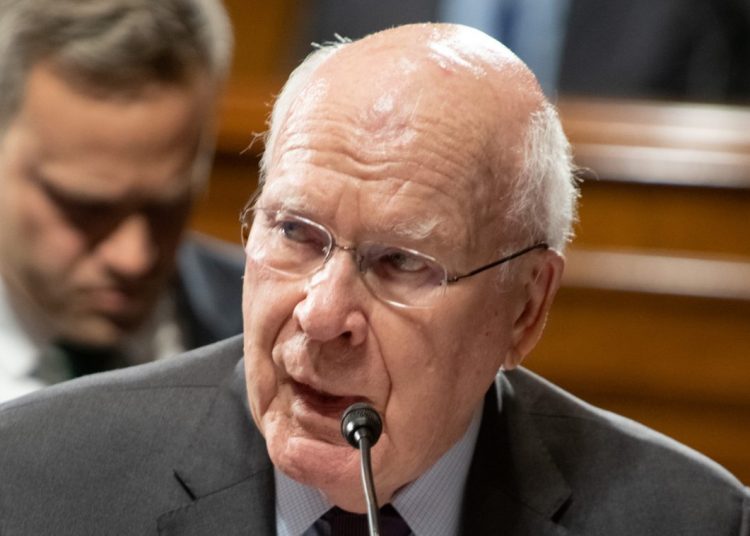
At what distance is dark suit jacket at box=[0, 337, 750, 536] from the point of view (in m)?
Result: 1.93

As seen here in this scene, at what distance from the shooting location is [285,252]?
1876 mm

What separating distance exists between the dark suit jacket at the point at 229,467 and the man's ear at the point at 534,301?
17 centimetres

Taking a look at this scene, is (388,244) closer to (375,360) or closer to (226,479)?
(375,360)

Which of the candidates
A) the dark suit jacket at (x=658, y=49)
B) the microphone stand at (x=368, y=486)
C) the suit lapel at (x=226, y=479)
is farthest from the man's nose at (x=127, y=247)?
the dark suit jacket at (x=658, y=49)

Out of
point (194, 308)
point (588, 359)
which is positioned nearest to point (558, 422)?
point (194, 308)

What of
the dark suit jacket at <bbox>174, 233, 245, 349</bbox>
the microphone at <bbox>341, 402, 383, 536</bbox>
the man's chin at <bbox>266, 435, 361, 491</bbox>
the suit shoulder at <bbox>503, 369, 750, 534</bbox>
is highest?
the microphone at <bbox>341, 402, 383, 536</bbox>

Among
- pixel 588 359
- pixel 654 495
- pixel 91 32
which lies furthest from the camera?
pixel 588 359

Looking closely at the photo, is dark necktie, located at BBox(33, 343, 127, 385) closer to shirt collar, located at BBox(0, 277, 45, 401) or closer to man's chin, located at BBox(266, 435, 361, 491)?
shirt collar, located at BBox(0, 277, 45, 401)

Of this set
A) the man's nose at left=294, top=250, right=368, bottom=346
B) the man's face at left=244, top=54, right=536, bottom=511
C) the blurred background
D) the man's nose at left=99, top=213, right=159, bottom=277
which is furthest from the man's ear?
the blurred background

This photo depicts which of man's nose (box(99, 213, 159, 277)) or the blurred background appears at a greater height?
man's nose (box(99, 213, 159, 277))

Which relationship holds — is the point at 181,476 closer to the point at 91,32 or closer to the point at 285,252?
the point at 285,252

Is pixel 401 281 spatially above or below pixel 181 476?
above

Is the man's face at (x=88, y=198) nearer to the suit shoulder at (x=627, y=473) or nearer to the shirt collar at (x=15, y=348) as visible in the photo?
the shirt collar at (x=15, y=348)

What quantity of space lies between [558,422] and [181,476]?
23.7 inches
